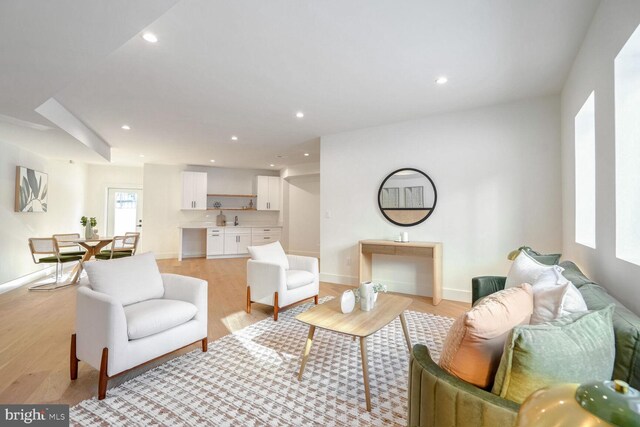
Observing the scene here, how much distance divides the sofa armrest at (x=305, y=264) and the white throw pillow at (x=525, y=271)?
6.98 feet

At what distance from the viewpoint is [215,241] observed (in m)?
7.49

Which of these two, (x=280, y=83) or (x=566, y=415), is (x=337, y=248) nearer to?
(x=280, y=83)

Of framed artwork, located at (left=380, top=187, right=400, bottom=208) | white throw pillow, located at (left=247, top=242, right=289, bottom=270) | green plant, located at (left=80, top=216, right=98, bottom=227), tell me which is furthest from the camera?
green plant, located at (left=80, top=216, right=98, bottom=227)

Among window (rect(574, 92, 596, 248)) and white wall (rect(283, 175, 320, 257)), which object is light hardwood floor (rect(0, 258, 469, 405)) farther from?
white wall (rect(283, 175, 320, 257))

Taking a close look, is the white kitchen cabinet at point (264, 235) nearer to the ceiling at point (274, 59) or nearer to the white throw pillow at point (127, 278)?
the ceiling at point (274, 59)

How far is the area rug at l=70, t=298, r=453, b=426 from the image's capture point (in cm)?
161

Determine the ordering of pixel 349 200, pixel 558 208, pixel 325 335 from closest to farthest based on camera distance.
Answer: pixel 325 335
pixel 558 208
pixel 349 200

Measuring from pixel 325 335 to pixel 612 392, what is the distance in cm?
249

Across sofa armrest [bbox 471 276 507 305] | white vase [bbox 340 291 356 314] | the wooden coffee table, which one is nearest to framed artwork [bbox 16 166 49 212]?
the wooden coffee table

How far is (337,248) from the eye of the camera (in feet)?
15.5

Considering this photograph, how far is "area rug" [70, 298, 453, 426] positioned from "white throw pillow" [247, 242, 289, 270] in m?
0.99

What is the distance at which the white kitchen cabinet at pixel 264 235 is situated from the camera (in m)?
7.97

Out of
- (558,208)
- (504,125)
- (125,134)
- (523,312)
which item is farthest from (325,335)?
(125,134)

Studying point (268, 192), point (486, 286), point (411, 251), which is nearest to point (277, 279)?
point (411, 251)
